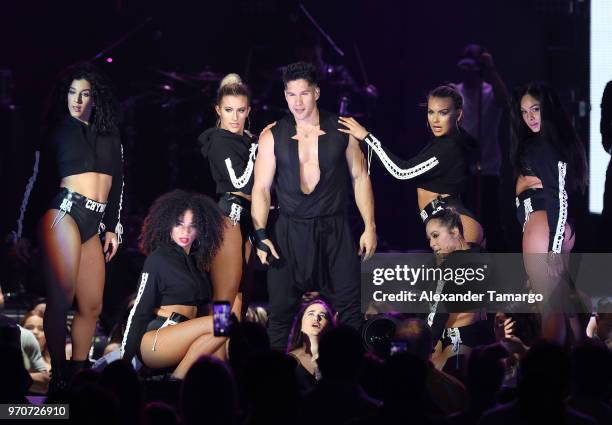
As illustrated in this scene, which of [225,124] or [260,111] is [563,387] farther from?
[260,111]

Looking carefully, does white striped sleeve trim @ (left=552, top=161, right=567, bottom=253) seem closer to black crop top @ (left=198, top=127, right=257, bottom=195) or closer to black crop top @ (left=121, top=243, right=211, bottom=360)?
black crop top @ (left=198, top=127, right=257, bottom=195)

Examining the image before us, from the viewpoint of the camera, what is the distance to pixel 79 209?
7.36 meters

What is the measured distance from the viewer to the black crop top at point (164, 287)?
7.20 m

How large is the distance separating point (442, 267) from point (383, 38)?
14.8 feet

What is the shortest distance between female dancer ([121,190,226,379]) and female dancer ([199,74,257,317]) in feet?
0.43

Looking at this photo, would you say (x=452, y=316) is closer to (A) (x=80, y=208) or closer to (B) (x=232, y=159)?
(B) (x=232, y=159)

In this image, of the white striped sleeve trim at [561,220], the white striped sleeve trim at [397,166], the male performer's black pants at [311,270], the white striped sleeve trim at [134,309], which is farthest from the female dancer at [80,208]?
the white striped sleeve trim at [561,220]

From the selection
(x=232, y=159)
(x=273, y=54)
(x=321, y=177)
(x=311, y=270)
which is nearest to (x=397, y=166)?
(x=321, y=177)

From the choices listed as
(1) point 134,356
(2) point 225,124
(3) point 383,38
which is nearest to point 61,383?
(1) point 134,356

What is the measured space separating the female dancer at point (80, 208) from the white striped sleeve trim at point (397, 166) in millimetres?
1734

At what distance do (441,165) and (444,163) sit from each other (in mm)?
26

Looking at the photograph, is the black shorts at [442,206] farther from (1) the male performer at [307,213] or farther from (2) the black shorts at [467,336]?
(2) the black shorts at [467,336]

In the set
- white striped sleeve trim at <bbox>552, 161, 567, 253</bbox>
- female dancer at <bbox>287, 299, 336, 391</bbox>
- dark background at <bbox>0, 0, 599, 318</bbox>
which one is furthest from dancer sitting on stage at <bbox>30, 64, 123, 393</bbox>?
dark background at <bbox>0, 0, 599, 318</bbox>

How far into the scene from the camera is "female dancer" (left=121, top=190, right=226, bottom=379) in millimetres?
7234
